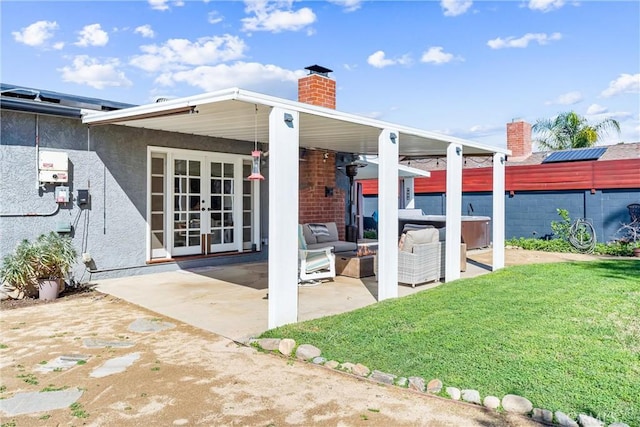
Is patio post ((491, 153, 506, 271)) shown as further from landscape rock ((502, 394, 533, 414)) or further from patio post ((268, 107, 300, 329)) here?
landscape rock ((502, 394, 533, 414))

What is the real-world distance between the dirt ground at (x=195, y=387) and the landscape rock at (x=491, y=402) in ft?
0.21

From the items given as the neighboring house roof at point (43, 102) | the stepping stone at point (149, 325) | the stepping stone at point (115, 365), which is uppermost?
the neighboring house roof at point (43, 102)

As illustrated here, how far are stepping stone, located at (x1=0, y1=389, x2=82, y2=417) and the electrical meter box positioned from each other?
485cm

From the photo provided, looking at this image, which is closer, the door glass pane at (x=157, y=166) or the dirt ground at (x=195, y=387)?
the dirt ground at (x=195, y=387)

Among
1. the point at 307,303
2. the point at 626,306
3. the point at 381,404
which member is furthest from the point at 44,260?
the point at 626,306

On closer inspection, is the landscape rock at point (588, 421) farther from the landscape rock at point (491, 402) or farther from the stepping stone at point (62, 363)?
the stepping stone at point (62, 363)

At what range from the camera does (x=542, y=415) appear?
331 cm

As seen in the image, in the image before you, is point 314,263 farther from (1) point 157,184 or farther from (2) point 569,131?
(2) point 569,131

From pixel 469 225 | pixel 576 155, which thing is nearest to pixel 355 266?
pixel 469 225

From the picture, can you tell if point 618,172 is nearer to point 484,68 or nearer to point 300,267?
point 484,68

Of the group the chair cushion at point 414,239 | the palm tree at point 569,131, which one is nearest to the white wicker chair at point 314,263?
the chair cushion at point 414,239

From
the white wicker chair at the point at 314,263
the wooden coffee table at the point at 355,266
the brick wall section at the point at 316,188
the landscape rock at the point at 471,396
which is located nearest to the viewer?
the landscape rock at the point at 471,396

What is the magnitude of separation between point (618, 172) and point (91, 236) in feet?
48.6

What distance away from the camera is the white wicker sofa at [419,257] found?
8156 mm
